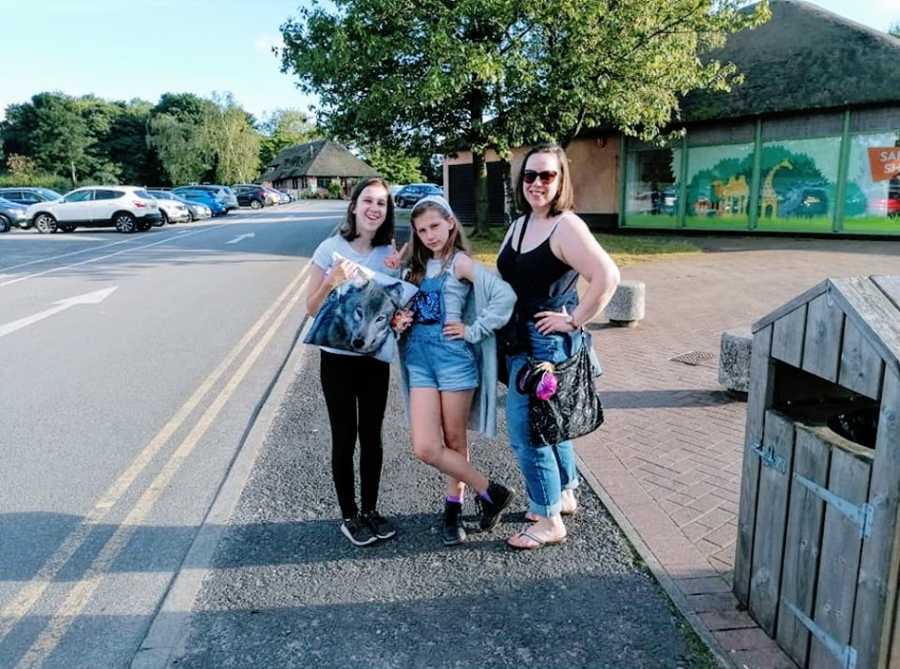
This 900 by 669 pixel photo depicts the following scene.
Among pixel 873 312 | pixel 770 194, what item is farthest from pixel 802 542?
pixel 770 194

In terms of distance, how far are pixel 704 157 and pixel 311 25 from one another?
11685 millimetres

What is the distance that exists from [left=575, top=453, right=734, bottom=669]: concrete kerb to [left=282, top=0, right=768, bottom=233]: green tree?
11131mm

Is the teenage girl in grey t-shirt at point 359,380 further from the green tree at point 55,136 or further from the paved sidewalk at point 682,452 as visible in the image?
the green tree at point 55,136

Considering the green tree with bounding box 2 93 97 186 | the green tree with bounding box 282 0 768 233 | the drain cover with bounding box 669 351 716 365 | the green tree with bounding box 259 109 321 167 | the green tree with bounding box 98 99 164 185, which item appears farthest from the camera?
the green tree with bounding box 259 109 321 167

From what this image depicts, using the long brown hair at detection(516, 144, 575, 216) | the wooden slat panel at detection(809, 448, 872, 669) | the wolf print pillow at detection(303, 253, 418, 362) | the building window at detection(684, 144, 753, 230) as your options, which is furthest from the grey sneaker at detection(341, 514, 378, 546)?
the building window at detection(684, 144, 753, 230)

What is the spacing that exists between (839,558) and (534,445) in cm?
131

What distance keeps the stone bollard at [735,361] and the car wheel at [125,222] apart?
2528 cm

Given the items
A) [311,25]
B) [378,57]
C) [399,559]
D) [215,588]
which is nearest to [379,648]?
[399,559]

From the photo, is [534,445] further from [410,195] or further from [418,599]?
[410,195]

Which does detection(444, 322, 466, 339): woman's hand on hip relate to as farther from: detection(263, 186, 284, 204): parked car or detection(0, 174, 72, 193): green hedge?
detection(0, 174, 72, 193): green hedge

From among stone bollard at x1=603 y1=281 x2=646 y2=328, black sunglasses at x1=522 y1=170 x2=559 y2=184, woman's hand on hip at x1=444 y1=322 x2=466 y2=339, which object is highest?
black sunglasses at x1=522 y1=170 x2=559 y2=184

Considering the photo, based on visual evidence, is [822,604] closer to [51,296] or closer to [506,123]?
[51,296]

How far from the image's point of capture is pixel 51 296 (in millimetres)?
11102

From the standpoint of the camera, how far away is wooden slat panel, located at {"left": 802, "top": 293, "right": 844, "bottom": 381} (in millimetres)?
2215
